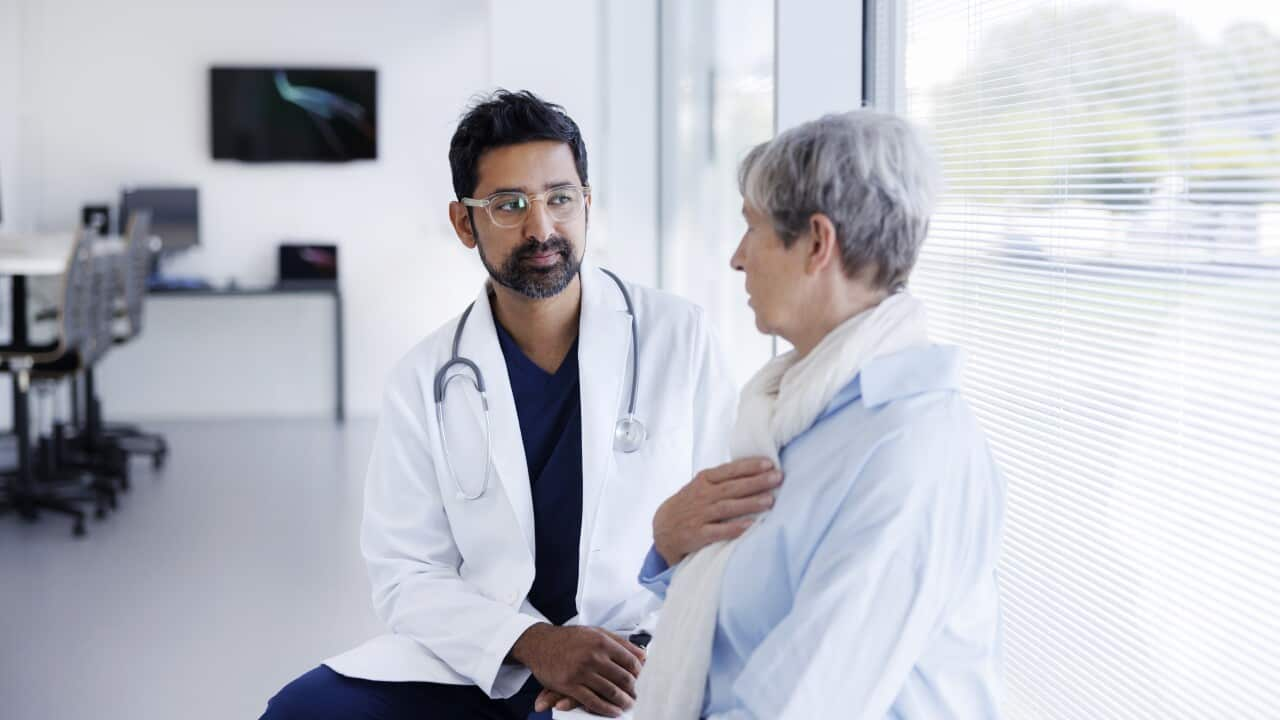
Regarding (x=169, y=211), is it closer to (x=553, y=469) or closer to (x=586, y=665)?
(x=553, y=469)

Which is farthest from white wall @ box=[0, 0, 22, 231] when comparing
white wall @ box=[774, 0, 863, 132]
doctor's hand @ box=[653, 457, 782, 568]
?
doctor's hand @ box=[653, 457, 782, 568]

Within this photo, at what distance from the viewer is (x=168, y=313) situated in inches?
280

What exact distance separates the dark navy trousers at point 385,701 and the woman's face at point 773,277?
77cm

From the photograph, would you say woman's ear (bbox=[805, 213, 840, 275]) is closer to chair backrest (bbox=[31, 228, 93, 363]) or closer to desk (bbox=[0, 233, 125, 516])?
chair backrest (bbox=[31, 228, 93, 363])

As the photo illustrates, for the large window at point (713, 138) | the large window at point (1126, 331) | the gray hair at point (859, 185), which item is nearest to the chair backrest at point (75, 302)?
the large window at point (713, 138)

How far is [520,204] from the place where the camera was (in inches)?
70.6

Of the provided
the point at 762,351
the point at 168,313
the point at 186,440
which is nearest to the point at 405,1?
the point at 168,313

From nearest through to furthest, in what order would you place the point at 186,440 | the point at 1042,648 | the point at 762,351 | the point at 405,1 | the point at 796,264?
the point at 796,264
the point at 1042,648
the point at 762,351
the point at 186,440
the point at 405,1

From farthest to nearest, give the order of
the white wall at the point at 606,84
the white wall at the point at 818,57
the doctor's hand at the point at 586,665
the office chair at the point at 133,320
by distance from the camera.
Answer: the office chair at the point at 133,320, the white wall at the point at 606,84, the white wall at the point at 818,57, the doctor's hand at the point at 586,665

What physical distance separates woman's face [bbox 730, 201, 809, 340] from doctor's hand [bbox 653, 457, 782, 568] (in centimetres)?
14

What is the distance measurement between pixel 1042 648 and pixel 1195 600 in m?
0.38

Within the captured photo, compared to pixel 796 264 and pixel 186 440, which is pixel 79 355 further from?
pixel 796 264

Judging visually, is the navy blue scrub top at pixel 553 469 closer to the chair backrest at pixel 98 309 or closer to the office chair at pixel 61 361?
the office chair at pixel 61 361

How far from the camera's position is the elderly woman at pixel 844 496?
1.03m
